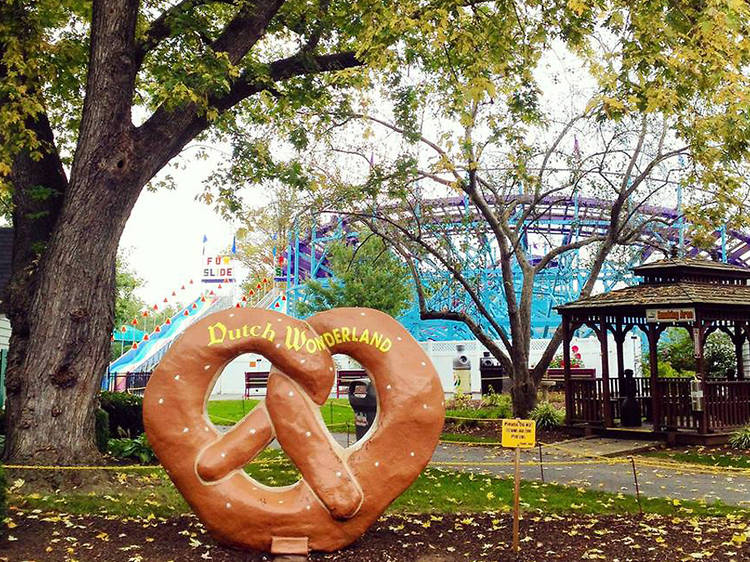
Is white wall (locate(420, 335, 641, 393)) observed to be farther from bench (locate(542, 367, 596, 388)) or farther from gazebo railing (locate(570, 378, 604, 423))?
gazebo railing (locate(570, 378, 604, 423))

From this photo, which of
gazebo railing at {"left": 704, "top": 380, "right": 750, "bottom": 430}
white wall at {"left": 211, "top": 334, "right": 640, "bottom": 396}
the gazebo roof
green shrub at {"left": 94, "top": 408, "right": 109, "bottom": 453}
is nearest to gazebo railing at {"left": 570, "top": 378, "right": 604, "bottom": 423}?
the gazebo roof

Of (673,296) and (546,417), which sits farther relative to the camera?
(546,417)

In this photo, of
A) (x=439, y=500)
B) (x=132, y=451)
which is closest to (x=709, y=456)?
(x=439, y=500)

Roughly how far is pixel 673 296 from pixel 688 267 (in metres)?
1.22

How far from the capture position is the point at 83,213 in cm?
848

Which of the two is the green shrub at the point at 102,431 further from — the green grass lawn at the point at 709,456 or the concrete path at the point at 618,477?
the green grass lawn at the point at 709,456

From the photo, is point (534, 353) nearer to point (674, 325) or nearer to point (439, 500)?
point (674, 325)

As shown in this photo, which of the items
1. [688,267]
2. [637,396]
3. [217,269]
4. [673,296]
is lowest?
[637,396]

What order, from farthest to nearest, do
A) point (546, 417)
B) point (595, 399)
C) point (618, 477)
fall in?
point (546, 417) → point (595, 399) → point (618, 477)

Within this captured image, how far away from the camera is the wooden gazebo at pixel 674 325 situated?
13.3 meters

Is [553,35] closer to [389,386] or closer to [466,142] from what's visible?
[466,142]

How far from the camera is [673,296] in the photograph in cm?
1363

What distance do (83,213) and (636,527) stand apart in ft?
23.6

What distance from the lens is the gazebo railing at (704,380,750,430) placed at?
1338cm
